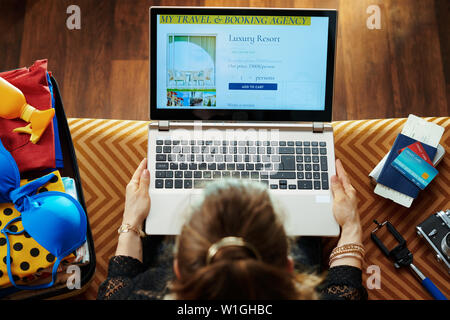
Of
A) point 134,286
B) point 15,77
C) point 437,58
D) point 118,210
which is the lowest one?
point 134,286

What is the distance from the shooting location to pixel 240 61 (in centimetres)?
85

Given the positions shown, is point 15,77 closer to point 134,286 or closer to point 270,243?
point 134,286

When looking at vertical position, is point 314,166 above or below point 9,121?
below

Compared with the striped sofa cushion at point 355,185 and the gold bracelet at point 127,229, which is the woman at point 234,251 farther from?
the striped sofa cushion at point 355,185

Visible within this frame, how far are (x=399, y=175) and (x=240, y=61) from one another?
0.45m

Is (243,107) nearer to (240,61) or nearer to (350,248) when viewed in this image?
(240,61)

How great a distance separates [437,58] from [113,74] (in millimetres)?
1209

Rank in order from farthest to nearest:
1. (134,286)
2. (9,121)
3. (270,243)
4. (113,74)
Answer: (113,74)
(9,121)
(134,286)
(270,243)

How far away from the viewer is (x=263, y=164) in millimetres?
864

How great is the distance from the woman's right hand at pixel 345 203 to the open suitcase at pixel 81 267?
1.82 ft

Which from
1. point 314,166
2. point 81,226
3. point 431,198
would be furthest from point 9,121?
point 431,198

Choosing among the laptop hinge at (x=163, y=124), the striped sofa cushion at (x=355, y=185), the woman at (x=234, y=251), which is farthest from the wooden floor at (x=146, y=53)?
the woman at (x=234, y=251)

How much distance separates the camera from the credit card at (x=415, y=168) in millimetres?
871

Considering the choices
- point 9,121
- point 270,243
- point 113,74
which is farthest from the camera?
point 113,74
